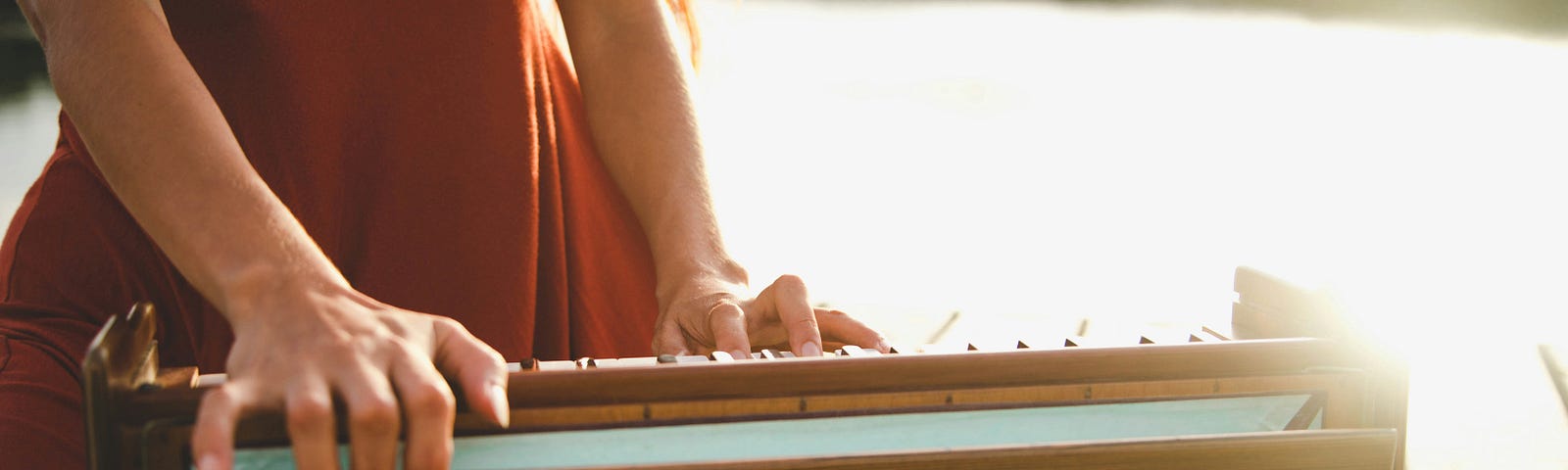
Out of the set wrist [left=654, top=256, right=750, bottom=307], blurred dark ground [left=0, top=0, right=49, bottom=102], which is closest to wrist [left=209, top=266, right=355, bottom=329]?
wrist [left=654, top=256, right=750, bottom=307]

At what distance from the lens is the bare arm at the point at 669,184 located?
789 mm

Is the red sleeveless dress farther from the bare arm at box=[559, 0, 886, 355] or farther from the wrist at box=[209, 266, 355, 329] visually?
the wrist at box=[209, 266, 355, 329]

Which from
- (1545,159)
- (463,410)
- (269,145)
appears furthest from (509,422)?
(1545,159)

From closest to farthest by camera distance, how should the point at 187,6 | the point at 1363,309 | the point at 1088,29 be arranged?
the point at 1363,309, the point at 187,6, the point at 1088,29

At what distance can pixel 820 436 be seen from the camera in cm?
48

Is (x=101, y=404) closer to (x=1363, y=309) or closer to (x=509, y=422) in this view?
(x=509, y=422)

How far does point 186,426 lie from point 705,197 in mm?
595

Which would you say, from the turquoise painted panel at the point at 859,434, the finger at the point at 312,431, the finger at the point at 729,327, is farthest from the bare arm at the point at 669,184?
the finger at the point at 312,431

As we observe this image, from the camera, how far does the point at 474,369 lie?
46 centimetres

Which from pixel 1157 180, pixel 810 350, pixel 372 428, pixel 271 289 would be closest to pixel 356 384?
pixel 372 428

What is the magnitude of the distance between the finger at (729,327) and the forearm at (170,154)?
0.86 ft

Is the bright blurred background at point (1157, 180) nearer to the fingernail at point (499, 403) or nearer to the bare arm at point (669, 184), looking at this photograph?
the bare arm at point (669, 184)

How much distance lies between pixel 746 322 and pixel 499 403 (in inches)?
16.2

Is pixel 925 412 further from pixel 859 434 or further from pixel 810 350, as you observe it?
pixel 810 350
